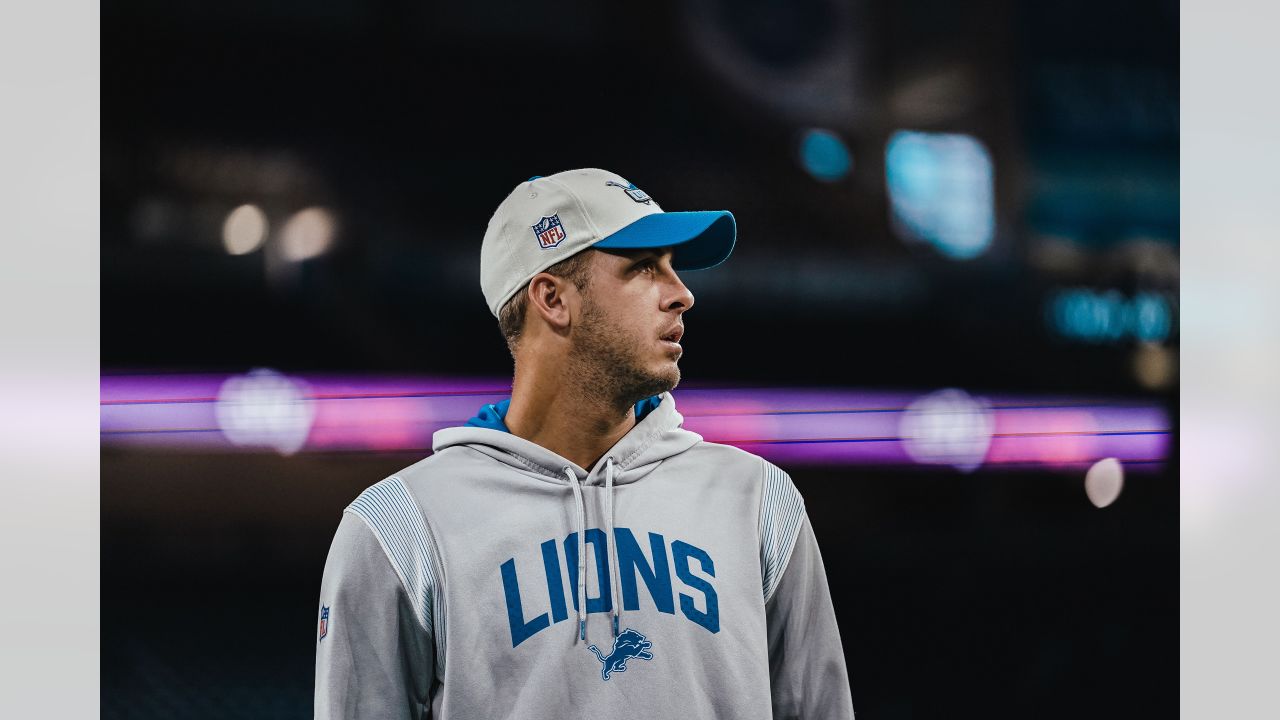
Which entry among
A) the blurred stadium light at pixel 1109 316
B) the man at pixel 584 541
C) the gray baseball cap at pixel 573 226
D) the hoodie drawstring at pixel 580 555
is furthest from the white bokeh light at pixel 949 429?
the hoodie drawstring at pixel 580 555

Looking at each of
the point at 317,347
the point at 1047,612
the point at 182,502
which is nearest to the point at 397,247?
the point at 317,347

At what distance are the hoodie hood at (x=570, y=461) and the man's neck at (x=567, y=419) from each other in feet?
0.05

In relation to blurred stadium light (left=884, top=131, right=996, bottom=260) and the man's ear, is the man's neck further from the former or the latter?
blurred stadium light (left=884, top=131, right=996, bottom=260)

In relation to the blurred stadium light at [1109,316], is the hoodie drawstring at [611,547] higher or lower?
lower

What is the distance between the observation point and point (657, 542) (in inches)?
55.7

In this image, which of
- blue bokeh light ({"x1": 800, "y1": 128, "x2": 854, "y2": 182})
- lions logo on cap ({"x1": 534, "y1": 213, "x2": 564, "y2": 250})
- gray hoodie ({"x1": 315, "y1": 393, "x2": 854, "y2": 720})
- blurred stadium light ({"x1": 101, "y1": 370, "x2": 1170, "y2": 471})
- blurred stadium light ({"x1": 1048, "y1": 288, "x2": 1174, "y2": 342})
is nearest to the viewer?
gray hoodie ({"x1": 315, "y1": 393, "x2": 854, "y2": 720})

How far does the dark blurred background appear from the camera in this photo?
205cm

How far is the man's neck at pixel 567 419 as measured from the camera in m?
1.45

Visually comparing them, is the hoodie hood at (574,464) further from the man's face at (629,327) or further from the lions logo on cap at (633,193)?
the lions logo on cap at (633,193)

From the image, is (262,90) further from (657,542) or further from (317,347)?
(657,542)

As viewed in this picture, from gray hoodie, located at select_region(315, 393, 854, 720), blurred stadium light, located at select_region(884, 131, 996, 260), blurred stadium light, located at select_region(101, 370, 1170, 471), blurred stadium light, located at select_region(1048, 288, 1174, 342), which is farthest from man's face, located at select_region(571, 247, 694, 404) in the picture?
blurred stadium light, located at select_region(1048, 288, 1174, 342)
